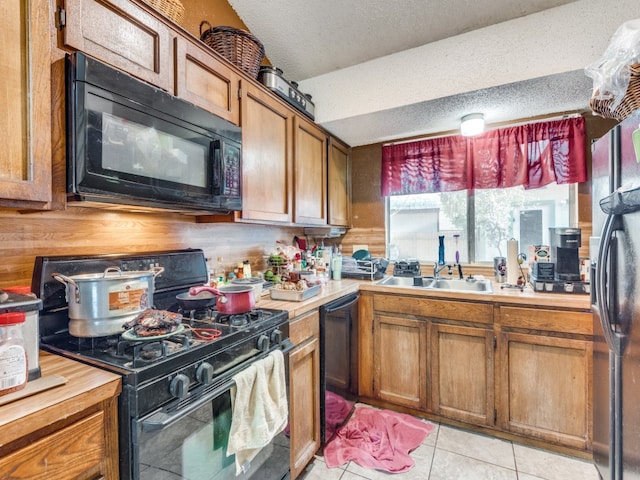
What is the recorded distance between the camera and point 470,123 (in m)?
2.18

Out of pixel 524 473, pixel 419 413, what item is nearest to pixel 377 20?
pixel 419 413

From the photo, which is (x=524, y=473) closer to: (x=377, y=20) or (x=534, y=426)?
Answer: (x=534, y=426)

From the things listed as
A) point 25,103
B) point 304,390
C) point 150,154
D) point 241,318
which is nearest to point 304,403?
point 304,390

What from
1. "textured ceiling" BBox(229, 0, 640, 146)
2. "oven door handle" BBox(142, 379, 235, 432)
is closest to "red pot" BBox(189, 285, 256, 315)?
"oven door handle" BBox(142, 379, 235, 432)

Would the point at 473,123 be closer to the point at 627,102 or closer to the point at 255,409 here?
the point at 627,102

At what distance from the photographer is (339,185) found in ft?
9.22

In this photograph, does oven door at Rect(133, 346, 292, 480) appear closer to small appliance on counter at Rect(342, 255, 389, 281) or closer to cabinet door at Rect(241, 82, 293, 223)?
cabinet door at Rect(241, 82, 293, 223)

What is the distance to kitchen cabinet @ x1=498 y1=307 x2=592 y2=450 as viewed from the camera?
5.72ft

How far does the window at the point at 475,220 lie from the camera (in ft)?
8.00

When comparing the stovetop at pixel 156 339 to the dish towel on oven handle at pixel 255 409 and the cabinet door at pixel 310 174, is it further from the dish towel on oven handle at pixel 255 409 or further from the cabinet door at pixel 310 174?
the cabinet door at pixel 310 174

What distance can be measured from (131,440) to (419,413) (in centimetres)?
191

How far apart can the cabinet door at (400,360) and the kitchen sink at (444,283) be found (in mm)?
309

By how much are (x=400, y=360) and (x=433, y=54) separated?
6.61ft

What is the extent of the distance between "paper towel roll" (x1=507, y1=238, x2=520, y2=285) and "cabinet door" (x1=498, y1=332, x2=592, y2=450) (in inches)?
20.2
